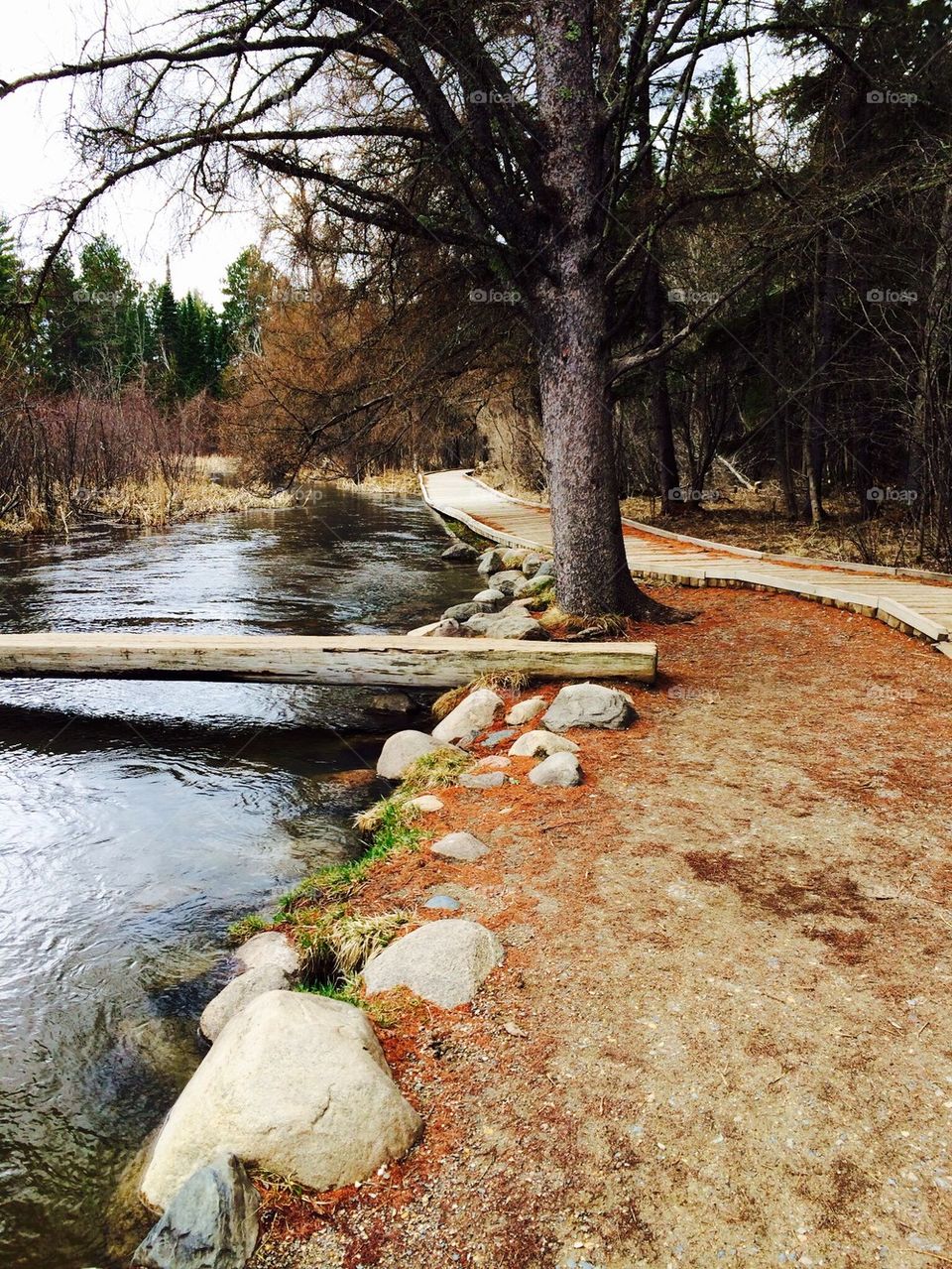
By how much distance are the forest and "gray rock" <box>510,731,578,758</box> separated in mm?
2630

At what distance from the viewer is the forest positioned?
5848 millimetres

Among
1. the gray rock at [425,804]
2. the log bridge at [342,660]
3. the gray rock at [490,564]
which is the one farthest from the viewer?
the gray rock at [490,564]

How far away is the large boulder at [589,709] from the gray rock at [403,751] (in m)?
0.69

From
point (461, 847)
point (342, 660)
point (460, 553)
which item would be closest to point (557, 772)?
point (461, 847)

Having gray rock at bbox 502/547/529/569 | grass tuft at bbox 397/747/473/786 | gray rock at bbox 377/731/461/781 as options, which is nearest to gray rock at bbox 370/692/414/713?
gray rock at bbox 377/731/461/781

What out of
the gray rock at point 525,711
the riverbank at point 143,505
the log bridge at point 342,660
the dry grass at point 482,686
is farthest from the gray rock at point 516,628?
the riverbank at point 143,505

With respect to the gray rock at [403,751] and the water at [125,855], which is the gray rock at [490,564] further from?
the gray rock at [403,751]

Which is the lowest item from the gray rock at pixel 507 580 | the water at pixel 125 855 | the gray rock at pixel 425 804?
the water at pixel 125 855

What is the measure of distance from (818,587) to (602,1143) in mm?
6589

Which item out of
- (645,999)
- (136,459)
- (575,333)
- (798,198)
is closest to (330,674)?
(575,333)

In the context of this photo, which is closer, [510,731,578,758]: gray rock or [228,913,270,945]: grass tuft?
[228,913,270,945]: grass tuft

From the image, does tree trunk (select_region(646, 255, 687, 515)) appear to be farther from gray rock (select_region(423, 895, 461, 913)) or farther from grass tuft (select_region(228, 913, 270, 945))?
grass tuft (select_region(228, 913, 270, 945))

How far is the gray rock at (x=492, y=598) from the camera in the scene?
8844mm

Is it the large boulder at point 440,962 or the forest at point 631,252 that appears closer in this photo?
the large boulder at point 440,962
